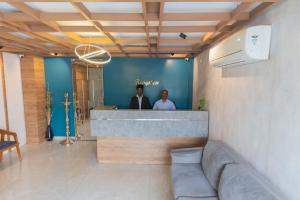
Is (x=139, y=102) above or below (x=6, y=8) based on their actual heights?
below

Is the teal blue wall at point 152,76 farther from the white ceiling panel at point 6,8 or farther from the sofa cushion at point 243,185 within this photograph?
the sofa cushion at point 243,185

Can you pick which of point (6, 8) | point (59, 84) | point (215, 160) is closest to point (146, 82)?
Answer: point (59, 84)

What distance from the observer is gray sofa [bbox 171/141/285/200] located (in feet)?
5.86

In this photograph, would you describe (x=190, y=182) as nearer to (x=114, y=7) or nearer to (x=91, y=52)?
(x=114, y=7)

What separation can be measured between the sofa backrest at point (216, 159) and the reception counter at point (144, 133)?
98cm

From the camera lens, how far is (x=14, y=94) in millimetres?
5047

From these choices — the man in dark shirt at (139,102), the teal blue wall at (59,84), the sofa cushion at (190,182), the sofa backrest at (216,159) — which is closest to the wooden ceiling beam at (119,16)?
the sofa backrest at (216,159)

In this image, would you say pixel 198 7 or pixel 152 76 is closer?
pixel 198 7

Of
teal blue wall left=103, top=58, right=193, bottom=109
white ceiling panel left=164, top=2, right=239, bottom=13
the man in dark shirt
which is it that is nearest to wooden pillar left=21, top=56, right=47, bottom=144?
teal blue wall left=103, top=58, right=193, bottom=109

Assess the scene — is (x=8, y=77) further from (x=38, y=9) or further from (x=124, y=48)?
(x=38, y=9)

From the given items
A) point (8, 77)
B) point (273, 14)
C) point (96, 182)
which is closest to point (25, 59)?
point (8, 77)

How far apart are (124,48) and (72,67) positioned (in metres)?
2.15

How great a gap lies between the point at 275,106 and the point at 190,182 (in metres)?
1.41

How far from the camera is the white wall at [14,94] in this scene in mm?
4824
